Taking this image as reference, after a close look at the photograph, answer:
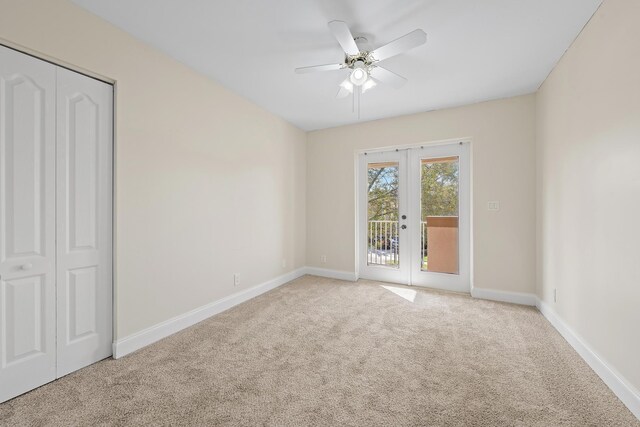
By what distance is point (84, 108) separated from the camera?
1.95 meters

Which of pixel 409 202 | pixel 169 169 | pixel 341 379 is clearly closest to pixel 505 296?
pixel 409 202

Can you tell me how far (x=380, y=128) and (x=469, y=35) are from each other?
1986 millimetres

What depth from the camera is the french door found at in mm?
3705

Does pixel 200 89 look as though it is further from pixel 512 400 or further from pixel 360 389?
pixel 512 400

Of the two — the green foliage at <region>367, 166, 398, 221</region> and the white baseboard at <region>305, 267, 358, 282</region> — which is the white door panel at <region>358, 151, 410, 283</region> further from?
the white baseboard at <region>305, 267, 358, 282</region>

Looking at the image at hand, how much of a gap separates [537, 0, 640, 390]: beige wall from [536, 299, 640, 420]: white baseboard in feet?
0.16

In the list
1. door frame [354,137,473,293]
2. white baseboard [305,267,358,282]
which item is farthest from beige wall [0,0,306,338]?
door frame [354,137,473,293]

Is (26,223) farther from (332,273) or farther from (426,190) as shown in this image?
(426,190)

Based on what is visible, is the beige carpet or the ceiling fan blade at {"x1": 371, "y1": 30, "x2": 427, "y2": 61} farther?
the ceiling fan blade at {"x1": 371, "y1": 30, "x2": 427, "y2": 61}

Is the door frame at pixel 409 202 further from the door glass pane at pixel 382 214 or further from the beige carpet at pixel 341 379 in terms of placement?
the beige carpet at pixel 341 379

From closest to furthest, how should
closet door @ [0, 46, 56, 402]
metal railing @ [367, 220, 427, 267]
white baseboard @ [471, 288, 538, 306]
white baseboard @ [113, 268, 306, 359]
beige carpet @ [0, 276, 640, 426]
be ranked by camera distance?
beige carpet @ [0, 276, 640, 426] < closet door @ [0, 46, 56, 402] < white baseboard @ [113, 268, 306, 359] < white baseboard @ [471, 288, 538, 306] < metal railing @ [367, 220, 427, 267]

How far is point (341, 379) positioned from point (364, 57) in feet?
8.14

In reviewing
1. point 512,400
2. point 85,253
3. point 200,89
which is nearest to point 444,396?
point 512,400

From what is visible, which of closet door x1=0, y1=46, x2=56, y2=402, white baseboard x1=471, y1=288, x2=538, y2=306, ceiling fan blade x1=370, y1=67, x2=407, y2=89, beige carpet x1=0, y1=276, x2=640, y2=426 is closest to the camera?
beige carpet x1=0, y1=276, x2=640, y2=426
